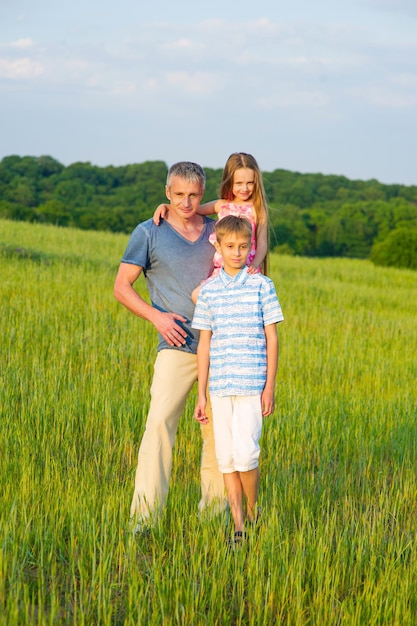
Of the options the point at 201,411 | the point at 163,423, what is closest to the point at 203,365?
the point at 201,411

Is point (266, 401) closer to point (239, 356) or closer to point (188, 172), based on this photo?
point (239, 356)

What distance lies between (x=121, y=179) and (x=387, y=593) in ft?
229

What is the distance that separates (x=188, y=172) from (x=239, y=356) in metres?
0.99

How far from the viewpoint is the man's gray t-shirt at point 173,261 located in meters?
4.41

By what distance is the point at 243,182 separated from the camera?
4488 mm

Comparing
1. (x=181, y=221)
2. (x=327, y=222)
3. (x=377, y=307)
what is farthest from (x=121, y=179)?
(x=181, y=221)

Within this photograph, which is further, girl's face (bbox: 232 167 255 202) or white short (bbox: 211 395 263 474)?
girl's face (bbox: 232 167 255 202)

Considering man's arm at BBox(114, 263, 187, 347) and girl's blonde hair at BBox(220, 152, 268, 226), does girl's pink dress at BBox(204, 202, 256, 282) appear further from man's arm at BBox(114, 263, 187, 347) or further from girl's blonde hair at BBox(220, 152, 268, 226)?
man's arm at BBox(114, 263, 187, 347)

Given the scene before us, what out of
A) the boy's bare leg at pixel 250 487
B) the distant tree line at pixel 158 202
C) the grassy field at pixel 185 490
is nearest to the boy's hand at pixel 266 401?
the boy's bare leg at pixel 250 487

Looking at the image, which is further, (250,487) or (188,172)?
(188,172)

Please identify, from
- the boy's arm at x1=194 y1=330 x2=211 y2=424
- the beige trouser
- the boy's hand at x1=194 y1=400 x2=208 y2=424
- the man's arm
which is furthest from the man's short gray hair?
the boy's hand at x1=194 y1=400 x2=208 y2=424

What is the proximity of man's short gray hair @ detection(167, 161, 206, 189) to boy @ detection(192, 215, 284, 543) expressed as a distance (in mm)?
394

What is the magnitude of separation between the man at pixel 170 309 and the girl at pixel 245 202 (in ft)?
0.35

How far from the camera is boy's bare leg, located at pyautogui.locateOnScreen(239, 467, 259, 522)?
3998 mm
